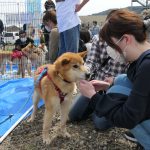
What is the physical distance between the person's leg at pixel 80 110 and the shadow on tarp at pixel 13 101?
716 mm

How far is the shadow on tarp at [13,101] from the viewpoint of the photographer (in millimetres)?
3721

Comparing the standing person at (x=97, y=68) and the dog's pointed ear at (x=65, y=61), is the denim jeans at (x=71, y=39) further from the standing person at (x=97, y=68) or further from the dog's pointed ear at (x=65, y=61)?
the dog's pointed ear at (x=65, y=61)

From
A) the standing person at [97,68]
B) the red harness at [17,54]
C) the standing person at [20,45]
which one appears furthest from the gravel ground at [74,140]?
the red harness at [17,54]

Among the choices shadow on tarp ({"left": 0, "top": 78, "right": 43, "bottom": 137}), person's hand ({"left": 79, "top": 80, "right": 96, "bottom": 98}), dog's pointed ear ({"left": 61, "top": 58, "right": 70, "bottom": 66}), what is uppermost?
dog's pointed ear ({"left": 61, "top": 58, "right": 70, "bottom": 66})

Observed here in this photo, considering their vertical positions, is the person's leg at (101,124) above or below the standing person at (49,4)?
below

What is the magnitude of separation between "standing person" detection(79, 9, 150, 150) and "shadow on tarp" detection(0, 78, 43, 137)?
181cm

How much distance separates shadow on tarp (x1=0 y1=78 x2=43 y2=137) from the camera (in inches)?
146

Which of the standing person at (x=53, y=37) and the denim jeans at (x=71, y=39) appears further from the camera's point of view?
the standing person at (x=53, y=37)

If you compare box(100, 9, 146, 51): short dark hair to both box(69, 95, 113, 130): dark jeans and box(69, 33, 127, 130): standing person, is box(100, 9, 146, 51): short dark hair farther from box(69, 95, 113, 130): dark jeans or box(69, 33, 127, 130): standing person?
box(69, 95, 113, 130): dark jeans

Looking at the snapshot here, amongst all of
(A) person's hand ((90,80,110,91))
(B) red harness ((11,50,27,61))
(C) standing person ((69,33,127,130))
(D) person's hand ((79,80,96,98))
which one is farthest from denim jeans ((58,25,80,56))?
(B) red harness ((11,50,27,61))

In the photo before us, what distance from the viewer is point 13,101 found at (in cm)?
446

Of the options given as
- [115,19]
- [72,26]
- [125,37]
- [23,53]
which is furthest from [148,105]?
[23,53]

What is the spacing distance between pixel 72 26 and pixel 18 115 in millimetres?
1556

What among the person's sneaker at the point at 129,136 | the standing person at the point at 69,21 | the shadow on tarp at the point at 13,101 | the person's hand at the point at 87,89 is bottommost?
the shadow on tarp at the point at 13,101
